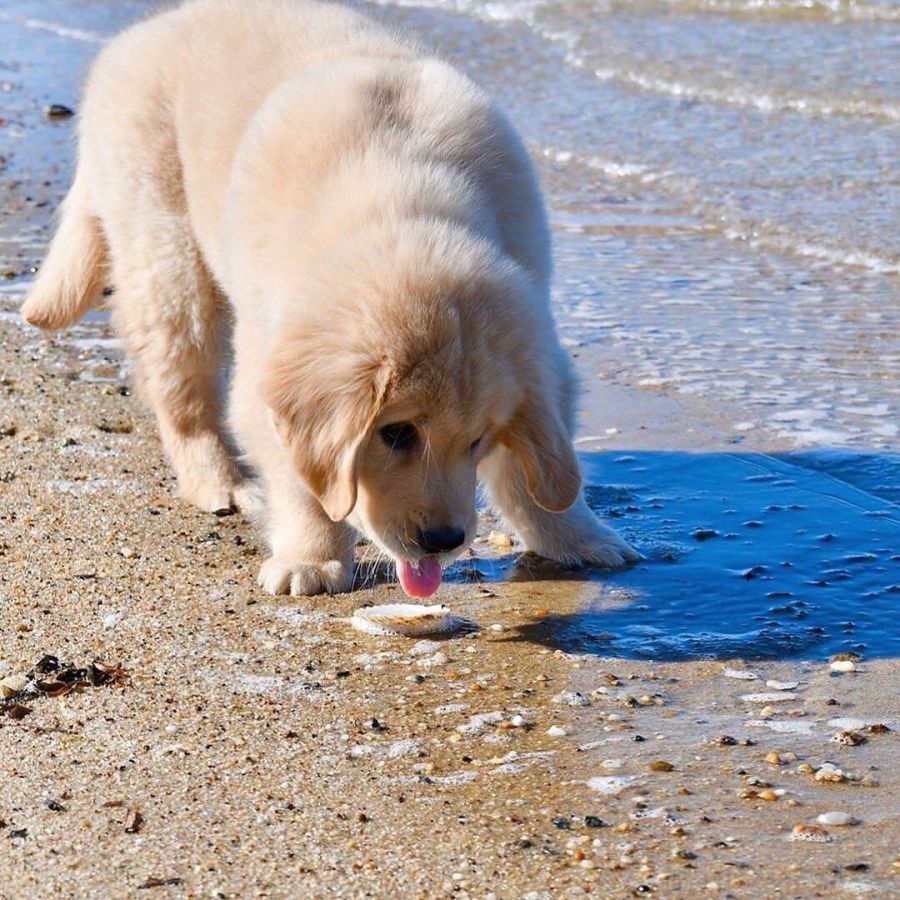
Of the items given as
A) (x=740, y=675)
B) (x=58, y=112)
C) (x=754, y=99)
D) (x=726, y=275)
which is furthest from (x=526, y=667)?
(x=58, y=112)

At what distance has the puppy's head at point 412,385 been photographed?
3.55 meters

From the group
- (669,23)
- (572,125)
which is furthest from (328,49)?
(669,23)

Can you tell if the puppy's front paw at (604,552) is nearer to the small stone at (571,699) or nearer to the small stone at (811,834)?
the small stone at (571,699)

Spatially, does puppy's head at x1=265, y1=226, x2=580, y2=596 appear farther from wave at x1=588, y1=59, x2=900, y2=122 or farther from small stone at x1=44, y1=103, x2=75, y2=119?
small stone at x1=44, y1=103, x2=75, y2=119

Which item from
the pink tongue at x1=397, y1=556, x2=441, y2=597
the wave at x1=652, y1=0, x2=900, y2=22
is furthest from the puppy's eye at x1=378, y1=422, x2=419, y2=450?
the wave at x1=652, y1=0, x2=900, y2=22

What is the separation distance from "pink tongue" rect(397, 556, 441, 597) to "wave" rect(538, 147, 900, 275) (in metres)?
4.06

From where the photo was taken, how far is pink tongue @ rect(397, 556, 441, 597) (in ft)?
12.8

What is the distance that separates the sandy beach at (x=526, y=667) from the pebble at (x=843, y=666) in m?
0.03

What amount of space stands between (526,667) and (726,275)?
13.1ft

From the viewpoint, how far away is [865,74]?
480 inches

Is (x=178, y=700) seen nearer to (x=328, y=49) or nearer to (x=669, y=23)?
(x=328, y=49)

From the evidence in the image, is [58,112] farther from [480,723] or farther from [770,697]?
[770,697]

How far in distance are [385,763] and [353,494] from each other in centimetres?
64

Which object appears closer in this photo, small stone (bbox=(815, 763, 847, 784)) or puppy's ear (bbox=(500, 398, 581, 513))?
small stone (bbox=(815, 763, 847, 784))
